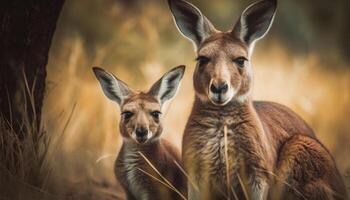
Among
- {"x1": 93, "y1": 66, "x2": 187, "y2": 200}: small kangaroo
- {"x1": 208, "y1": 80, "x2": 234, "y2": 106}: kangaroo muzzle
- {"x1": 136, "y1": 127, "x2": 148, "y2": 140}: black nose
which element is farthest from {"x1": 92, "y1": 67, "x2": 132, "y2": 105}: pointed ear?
{"x1": 208, "y1": 80, "x2": 234, "y2": 106}: kangaroo muzzle

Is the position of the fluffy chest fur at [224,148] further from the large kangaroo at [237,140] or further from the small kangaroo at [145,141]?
the small kangaroo at [145,141]

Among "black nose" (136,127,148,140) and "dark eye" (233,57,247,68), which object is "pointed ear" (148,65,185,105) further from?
"dark eye" (233,57,247,68)

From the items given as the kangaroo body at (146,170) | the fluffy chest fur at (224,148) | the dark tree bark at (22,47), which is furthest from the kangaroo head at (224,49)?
the dark tree bark at (22,47)

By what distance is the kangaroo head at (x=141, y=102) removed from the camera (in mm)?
5062

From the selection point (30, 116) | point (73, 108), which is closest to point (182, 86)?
point (73, 108)

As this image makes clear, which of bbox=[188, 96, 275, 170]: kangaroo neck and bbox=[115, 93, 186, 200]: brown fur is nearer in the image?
bbox=[188, 96, 275, 170]: kangaroo neck

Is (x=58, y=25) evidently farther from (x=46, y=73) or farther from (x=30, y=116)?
(x=30, y=116)

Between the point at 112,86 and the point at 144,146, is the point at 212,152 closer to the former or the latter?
the point at 144,146

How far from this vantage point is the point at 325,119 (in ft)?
18.0

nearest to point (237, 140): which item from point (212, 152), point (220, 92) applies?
point (212, 152)

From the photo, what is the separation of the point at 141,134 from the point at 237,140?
2.36 ft

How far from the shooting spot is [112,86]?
5.27m

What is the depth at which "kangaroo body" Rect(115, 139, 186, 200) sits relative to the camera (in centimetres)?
514

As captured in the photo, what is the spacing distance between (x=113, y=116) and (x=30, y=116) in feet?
2.13
